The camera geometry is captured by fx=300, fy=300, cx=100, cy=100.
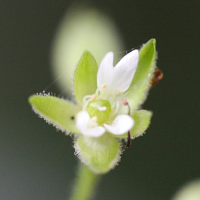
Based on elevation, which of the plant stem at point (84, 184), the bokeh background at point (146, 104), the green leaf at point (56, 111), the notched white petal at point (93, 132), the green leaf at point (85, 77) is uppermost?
the bokeh background at point (146, 104)

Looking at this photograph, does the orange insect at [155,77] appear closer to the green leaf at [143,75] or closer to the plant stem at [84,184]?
the green leaf at [143,75]

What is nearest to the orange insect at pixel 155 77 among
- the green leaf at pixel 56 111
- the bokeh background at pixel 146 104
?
the green leaf at pixel 56 111

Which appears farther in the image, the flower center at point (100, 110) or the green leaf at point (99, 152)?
the flower center at point (100, 110)

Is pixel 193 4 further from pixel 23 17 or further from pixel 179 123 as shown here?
pixel 23 17

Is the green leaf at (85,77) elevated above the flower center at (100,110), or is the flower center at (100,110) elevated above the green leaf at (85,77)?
the green leaf at (85,77)

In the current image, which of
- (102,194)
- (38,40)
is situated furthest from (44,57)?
(102,194)

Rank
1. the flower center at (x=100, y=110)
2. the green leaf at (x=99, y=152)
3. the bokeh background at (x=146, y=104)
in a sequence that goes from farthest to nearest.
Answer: the bokeh background at (x=146, y=104)
the flower center at (x=100, y=110)
the green leaf at (x=99, y=152)

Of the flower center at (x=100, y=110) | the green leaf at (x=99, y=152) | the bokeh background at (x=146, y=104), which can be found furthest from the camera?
the bokeh background at (x=146, y=104)
